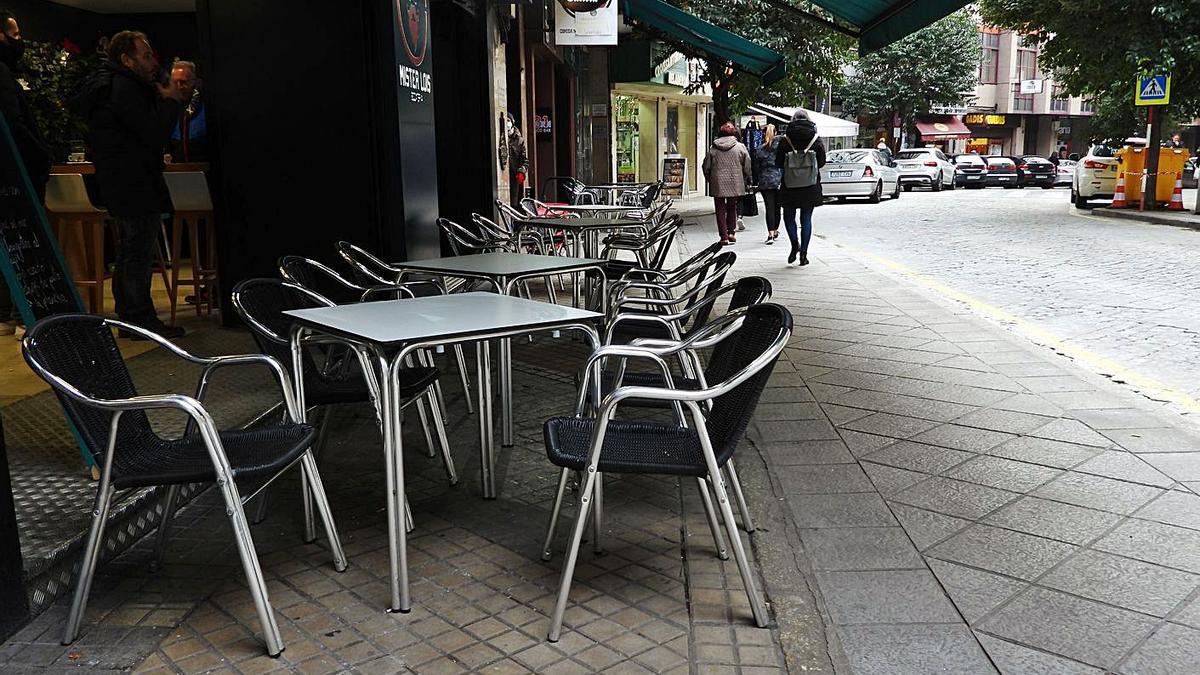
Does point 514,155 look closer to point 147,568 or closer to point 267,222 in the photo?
point 267,222

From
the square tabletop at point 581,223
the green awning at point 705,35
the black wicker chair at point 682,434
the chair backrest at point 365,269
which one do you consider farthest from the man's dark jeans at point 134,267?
the green awning at point 705,35

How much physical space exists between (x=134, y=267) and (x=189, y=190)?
76 centimetres

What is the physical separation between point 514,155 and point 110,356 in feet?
29.1

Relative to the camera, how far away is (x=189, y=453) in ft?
10.3

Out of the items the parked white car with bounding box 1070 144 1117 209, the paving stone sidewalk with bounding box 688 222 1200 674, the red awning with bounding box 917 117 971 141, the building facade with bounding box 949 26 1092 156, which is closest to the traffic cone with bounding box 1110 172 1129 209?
the parked white car with bounding box 1070 144 1117 209

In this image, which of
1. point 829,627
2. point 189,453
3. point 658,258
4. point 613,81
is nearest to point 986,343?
point 658,258

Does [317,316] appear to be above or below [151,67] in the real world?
below

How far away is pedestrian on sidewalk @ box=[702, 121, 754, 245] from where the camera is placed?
46.3ft

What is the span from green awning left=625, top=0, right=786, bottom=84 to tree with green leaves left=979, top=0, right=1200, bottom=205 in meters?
5.18

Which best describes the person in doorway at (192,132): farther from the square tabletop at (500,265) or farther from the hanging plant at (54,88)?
the square tabletop at (500,265)

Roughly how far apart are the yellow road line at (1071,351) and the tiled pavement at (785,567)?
19.4 inches

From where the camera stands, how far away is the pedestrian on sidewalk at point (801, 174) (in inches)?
442

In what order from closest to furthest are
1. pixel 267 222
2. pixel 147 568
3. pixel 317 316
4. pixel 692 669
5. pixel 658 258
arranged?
pixel 692 669 → pixel 147 568 → pixel 317 316 → pixel 267 222 → pixel 658 258

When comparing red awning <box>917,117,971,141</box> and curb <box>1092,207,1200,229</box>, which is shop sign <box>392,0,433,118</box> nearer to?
curb <box>1092,207,1200,229</box>
